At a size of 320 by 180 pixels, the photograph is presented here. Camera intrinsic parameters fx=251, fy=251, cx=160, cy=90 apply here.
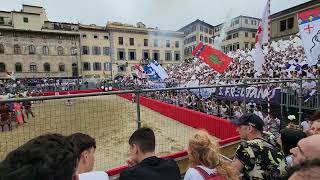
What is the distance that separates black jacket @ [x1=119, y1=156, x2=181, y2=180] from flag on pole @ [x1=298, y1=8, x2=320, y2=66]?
6238 millimetres

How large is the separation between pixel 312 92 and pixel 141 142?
7895mm

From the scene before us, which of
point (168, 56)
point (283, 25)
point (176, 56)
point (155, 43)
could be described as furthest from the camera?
point (176, 56)

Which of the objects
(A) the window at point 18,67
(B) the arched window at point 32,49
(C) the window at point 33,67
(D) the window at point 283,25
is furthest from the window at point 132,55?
(D) the window at point 283,25

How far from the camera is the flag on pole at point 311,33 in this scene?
6863mm

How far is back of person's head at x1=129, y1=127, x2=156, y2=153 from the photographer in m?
2.68

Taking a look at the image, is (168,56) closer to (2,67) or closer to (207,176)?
(2,67)

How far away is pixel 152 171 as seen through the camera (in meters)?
2.28

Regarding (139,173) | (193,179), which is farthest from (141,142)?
(193,179)

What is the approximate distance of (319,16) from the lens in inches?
270

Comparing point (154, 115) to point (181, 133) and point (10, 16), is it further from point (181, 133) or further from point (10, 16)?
point (10, 16)

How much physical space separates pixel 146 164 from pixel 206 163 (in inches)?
24.8

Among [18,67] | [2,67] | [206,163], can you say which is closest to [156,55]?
[18,67]

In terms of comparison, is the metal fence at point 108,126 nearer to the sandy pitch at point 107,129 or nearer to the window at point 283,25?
the sandy pitch at point 107,129

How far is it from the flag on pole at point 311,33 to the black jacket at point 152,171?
6.24 meters
